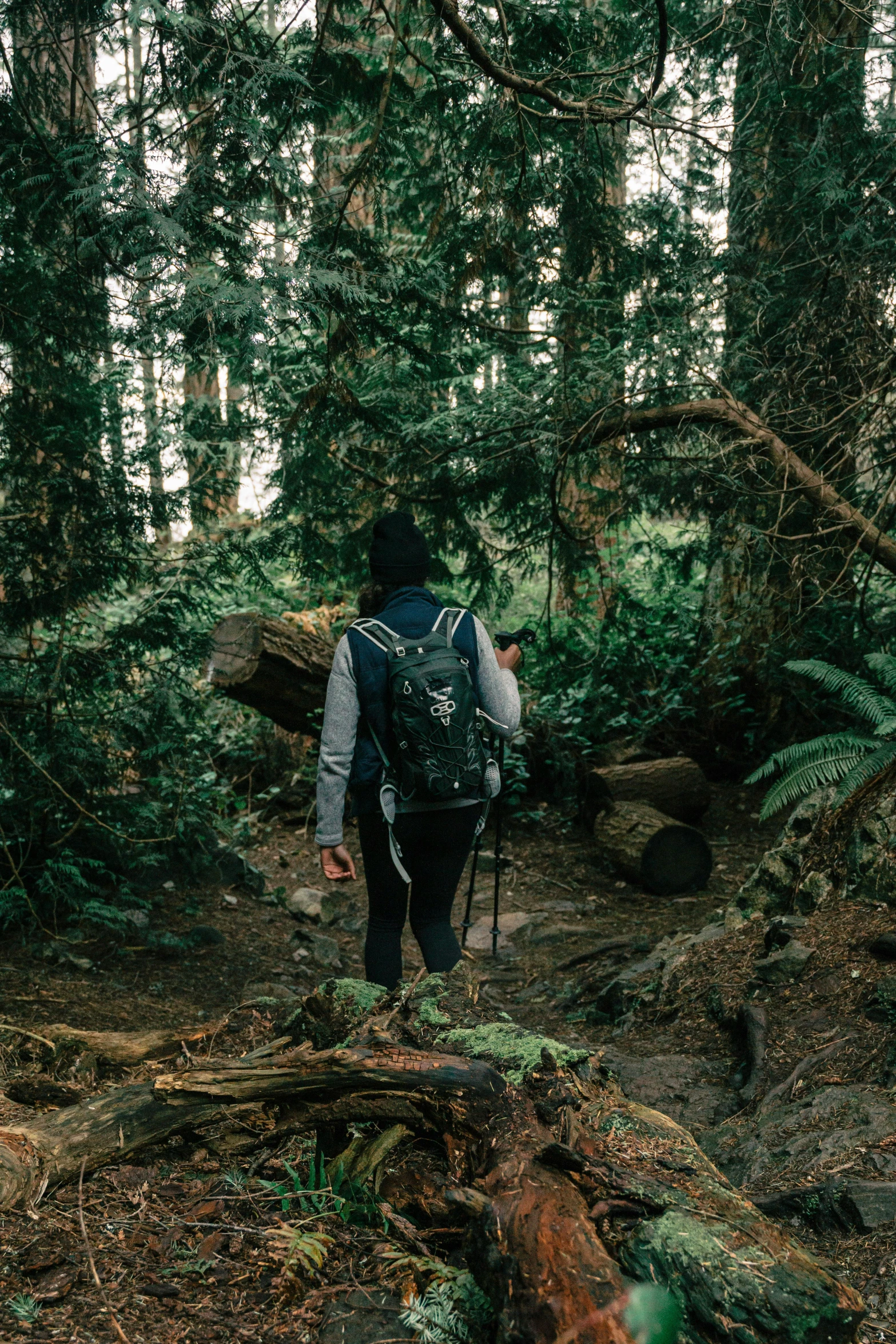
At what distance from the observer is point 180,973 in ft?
18.9

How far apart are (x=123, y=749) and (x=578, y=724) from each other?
5456 millimetres

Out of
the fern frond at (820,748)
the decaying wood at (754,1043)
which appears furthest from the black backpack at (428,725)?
the fern frond at (820,748)

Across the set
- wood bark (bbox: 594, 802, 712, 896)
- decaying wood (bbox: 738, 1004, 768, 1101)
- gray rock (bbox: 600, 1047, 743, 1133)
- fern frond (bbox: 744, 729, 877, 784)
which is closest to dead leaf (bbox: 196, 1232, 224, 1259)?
gray rock (bbox: 600, 1047, 743, 1133)

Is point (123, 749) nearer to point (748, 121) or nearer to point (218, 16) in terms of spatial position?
point (218, 16)

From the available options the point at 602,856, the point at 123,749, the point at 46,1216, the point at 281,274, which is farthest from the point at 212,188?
the point at 602,856

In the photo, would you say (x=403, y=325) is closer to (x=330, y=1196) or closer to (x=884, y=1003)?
(x=884, y=1003)

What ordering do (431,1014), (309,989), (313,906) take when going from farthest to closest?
(313,906), (309,989), (431,1014)

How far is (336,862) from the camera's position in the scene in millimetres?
3986

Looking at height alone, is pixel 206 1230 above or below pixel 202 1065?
below

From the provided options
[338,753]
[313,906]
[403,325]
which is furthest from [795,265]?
[313,906]

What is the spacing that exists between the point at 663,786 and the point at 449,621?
5.43 m

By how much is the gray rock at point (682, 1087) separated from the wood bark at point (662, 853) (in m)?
3.40

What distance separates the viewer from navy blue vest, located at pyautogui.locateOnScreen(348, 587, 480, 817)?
3.77 metres

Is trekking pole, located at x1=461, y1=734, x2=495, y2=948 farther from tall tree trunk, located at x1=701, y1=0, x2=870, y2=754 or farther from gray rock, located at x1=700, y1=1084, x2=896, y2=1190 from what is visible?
tall tree trunk, located at x1=701, y1=0, x2=870, y2=754
